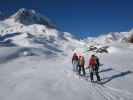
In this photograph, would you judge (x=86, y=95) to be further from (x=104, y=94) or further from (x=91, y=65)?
(x=91, y=65)

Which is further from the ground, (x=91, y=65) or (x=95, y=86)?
(x=91, y=65)

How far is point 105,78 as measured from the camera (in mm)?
18641

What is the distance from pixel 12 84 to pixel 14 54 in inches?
868

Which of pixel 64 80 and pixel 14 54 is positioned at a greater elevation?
pixel 14 54

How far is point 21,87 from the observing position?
14.5 meters

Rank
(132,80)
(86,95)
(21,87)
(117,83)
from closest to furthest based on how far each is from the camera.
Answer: (86,95) < (21,87) < (117,83) < (132,80)

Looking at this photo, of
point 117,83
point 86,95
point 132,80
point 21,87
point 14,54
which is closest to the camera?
point 86,95

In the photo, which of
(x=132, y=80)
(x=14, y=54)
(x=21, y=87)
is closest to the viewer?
(x=21, y=87)

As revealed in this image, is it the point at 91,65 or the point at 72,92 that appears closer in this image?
the point at 72,92

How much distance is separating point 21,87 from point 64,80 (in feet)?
12.3

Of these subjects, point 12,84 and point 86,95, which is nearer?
point 86,95

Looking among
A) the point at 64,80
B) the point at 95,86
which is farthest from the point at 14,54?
the point at 95,86

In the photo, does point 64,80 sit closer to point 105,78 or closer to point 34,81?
point 34,81

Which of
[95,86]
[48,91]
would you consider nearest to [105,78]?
[95,86]
